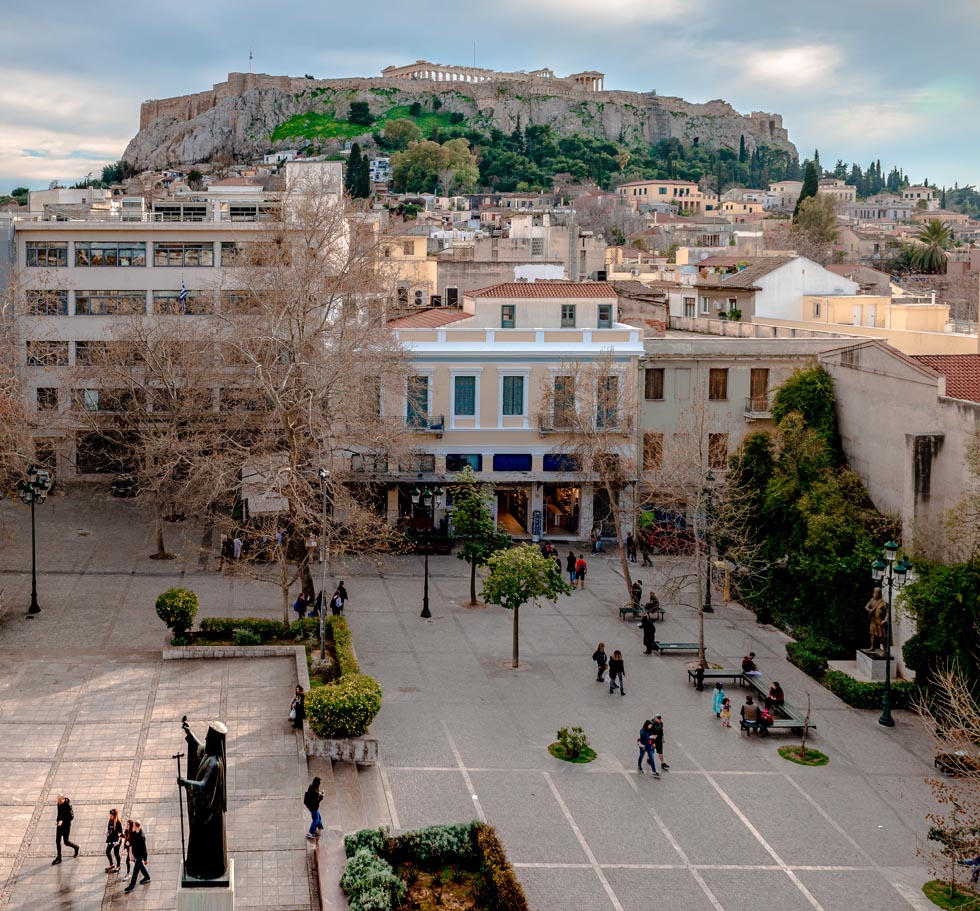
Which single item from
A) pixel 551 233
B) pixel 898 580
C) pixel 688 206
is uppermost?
pixel 688 206

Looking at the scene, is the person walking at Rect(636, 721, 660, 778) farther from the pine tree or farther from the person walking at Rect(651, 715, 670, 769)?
the pine tree

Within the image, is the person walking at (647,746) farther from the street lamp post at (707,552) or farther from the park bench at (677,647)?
the street lamp post at (707,552)

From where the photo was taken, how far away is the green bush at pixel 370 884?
16.7m

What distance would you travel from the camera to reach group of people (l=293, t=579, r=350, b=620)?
31.1 meters

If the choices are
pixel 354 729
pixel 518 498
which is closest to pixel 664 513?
pixel 518 498

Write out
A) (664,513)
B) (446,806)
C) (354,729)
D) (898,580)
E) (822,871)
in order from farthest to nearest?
(664,513) → (898,580) → (354,729) → (446,806) → (822,871)

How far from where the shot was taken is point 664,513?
41.4m

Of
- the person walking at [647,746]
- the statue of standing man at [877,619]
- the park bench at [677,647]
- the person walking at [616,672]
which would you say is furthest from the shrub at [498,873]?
the statue of standing man at [877,619]

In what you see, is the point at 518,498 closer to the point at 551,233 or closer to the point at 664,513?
the point at 664,513

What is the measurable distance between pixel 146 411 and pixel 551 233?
138ft

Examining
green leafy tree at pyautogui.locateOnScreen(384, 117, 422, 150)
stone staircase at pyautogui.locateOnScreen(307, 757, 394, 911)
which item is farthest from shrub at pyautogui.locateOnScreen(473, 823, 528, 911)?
green leafy tree at pyautogui.locateOnScreen(384, 117, 422, 150)

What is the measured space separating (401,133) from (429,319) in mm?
157138

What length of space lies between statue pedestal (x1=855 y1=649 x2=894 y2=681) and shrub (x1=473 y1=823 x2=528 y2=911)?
536 inches

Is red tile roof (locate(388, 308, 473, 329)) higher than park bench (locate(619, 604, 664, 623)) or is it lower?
higher
